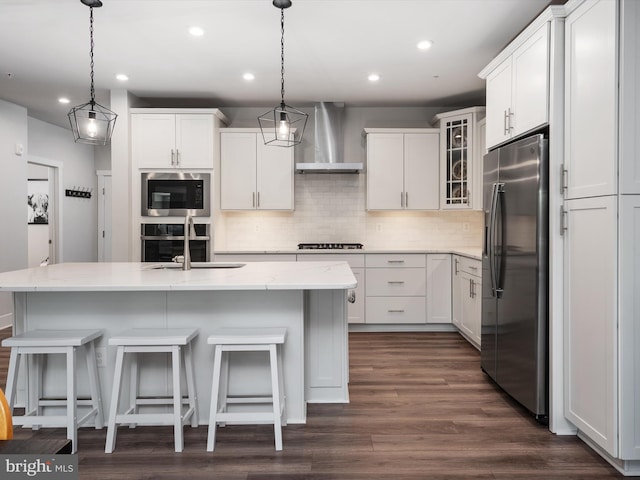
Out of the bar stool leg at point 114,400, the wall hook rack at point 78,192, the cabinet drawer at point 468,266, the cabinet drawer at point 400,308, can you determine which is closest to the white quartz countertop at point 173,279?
the bar stool leg at point 114,400

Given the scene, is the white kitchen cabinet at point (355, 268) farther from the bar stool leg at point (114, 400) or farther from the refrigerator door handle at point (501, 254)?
the bar stool leg at point (114, 400)

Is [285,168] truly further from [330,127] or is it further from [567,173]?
[567,173]

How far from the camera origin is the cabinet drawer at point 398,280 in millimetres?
5047

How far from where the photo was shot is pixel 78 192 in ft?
22.6

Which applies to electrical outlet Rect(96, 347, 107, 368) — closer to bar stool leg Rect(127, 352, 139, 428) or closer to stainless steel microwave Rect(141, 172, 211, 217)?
bar stool leg Rect(127, 352, 139, 428)

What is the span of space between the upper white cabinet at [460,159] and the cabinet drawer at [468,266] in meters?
0.64

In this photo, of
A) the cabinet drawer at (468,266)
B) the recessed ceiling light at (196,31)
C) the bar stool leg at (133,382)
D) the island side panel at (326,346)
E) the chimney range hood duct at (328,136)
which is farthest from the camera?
the chimney range hood duct at (328,136)

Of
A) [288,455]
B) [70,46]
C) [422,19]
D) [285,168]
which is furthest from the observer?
[285,168]

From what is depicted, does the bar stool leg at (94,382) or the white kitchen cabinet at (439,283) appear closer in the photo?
the bar stool leg at (94,382)

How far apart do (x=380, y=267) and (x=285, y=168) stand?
155 cm

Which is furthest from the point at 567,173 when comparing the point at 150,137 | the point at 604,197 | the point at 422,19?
the point at 150,137

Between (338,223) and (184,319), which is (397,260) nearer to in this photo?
(338,223)

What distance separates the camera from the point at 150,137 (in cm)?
494

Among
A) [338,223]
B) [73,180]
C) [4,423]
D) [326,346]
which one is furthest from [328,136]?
[4,423]
